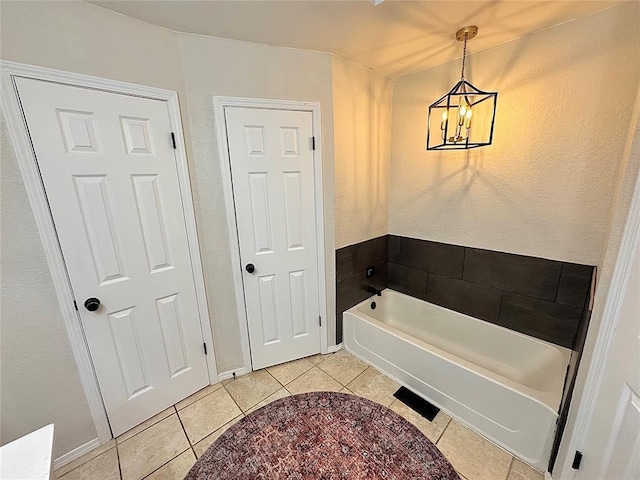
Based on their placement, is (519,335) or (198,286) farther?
(519,335)

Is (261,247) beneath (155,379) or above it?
above

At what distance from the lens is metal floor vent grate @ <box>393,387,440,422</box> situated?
1728 mm

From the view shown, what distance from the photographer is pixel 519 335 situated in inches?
76.5

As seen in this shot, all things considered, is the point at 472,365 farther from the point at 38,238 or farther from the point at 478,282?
the point at 38,238

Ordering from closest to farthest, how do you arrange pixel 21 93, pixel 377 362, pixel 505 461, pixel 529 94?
pixel 21 93 → pixel 505 461 → pixel 529 94 → pixel 377 362

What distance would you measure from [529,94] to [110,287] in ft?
9.35

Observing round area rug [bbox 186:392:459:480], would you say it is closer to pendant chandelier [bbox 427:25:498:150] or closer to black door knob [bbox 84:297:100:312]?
black door knob [bbox 84:297:100:312]

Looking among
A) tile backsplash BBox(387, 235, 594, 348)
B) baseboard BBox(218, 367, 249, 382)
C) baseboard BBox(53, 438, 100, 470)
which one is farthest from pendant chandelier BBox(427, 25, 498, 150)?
baseboard BBox(53, 438, 100, 470)

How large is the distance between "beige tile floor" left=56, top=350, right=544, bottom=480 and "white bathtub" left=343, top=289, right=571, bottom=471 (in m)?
0.12

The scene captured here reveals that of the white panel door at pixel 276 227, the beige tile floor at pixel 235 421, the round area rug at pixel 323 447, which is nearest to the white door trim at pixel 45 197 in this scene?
the beige tile floor at pixel 235 421

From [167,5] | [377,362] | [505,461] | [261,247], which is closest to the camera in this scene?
[167,5]

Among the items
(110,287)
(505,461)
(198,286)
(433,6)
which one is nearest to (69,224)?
(110,287)

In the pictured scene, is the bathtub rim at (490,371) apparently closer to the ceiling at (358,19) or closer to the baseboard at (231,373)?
the baseboard at (231,373)

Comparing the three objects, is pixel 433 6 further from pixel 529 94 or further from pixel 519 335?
pixel 519 335
